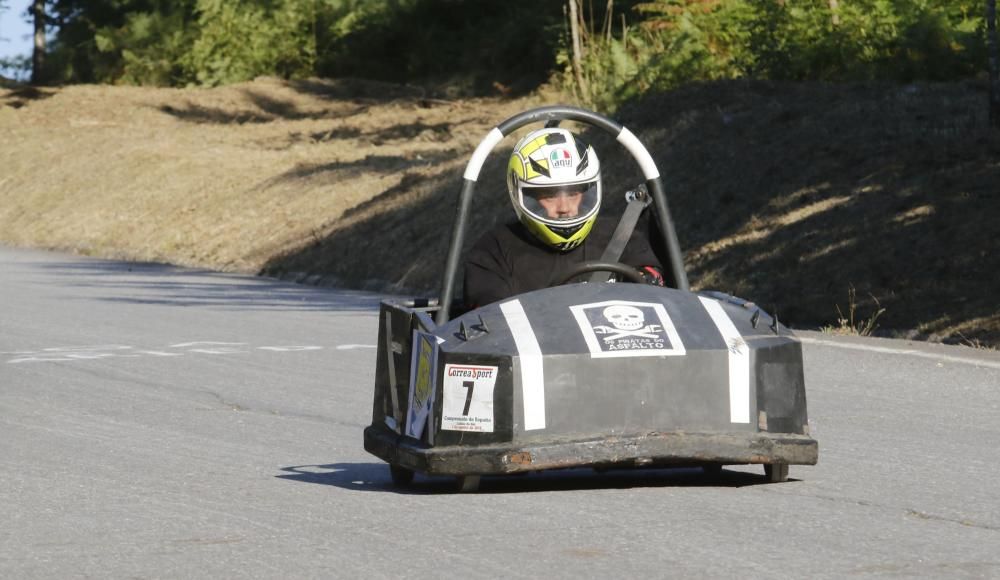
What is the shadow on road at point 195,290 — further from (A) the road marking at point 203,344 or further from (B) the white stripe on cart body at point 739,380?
(B) the white stripe on cart body at point 739,380

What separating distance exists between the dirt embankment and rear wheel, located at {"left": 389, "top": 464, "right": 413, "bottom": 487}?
27.9 feet

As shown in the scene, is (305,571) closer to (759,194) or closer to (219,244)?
(759,194)

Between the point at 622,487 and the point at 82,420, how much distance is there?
4.42 m

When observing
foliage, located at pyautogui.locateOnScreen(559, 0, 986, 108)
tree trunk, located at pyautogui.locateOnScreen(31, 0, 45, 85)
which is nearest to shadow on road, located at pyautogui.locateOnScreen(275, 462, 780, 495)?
foliage, located at pyautogui.locateOnScreen(559, 0, 986, 108)

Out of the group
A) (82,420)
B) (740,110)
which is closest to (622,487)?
(82,420)

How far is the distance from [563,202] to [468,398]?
3.88 feet

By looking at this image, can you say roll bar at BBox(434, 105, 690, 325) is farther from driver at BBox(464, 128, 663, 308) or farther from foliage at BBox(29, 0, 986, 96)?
foliage at BBox(29, 0, 986, 96)

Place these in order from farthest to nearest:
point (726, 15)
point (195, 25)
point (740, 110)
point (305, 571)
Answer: point (195, 25) → point (726, 15) → point (740, 110) → point (305, 571)

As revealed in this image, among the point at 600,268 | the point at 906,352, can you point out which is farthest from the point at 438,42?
the point at 600,268

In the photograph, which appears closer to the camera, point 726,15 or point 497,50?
point 726,15

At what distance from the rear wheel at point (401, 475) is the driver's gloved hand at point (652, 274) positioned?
138cm

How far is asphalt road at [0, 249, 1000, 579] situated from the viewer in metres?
6.67

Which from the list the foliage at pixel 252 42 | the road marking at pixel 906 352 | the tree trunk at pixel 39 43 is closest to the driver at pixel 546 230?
the road marking at pixel 906 352

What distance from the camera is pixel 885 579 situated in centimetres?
615
